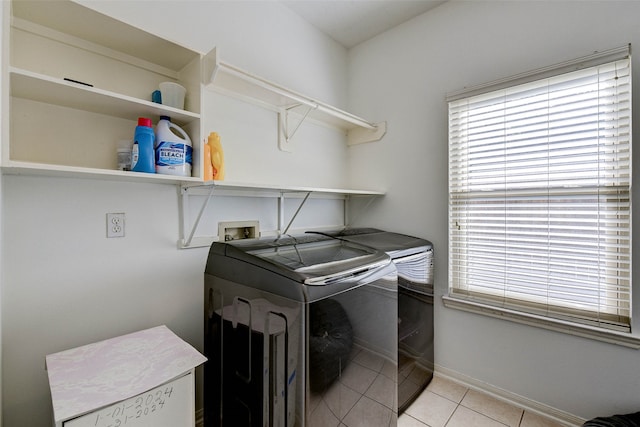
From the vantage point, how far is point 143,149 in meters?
1.27

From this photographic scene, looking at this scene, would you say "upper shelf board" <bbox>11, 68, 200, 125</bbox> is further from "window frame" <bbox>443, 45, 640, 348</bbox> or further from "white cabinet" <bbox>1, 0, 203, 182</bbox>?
"window frame" <bbox>443, 45, 640, 348</bbox>

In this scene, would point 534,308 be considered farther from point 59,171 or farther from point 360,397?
point 59,171

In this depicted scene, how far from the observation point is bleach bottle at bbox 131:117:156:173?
1265mm

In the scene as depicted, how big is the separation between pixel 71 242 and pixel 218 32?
1467 millimetres

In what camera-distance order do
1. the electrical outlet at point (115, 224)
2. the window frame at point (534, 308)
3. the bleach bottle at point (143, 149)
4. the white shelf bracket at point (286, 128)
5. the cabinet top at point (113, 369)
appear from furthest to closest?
the white shelf bracket at point (286, 128)
the window frame at point (534, 308)
the electrical outlet at point (115, 224)
the bleach bottle at point (143, 149)
the cabinet top at point (113, 369)

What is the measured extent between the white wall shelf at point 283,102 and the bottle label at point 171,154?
36cm

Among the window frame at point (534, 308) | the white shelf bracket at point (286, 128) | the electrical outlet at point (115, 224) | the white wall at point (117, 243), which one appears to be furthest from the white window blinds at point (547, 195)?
the electrical outlet at point (115, 224)

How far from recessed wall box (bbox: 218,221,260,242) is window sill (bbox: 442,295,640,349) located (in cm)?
150

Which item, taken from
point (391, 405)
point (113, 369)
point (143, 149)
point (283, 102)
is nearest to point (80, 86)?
point (143, 149)

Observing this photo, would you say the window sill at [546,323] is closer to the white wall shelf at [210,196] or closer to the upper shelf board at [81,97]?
the white wall shelf at [210,196]

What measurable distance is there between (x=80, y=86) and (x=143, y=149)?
30 cm

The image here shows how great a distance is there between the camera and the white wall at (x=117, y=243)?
3.85 ft

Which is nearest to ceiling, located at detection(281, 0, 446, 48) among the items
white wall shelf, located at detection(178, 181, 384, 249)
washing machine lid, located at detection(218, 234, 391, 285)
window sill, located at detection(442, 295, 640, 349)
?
white wall shelf, located at detection(178, 181, 384, 249)

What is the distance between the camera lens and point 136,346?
1201 mm
